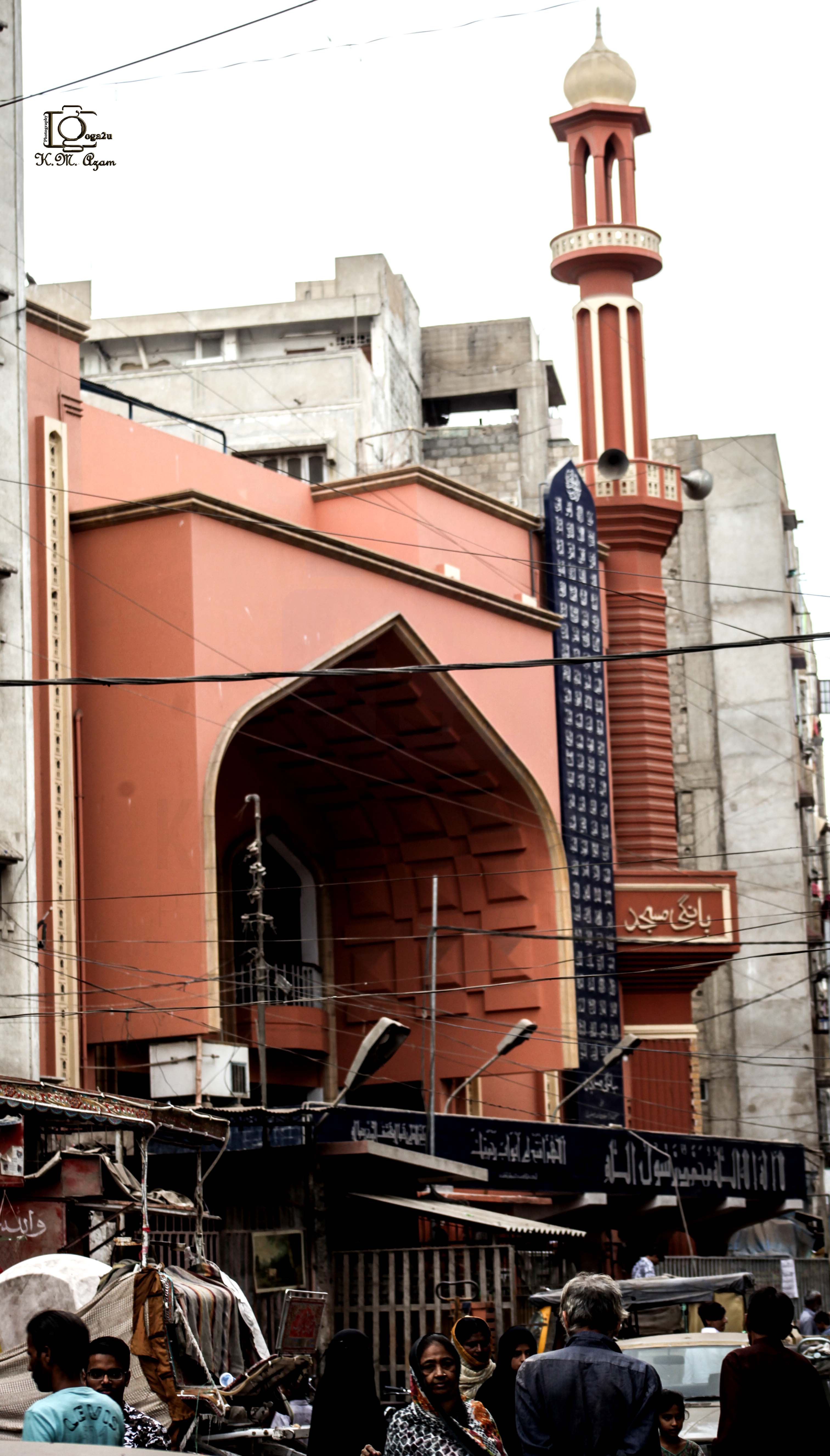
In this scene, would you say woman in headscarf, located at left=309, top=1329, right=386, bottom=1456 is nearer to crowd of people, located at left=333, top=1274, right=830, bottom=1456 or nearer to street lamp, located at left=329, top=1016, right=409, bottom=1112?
crowd of people, located at left=333, top=1274, right=830, bottom=1456

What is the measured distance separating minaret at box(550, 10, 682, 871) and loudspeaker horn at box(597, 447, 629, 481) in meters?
0.02

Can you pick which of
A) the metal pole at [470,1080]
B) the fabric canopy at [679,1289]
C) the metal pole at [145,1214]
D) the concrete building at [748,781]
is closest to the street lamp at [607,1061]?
the metal pole at [470,1080]

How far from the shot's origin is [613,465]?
24.8m

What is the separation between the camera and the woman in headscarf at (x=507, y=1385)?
22.8 feet

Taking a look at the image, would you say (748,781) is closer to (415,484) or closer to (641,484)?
(641,484)

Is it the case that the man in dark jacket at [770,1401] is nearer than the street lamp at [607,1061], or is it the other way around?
the man in dark jacket at [770,1401]

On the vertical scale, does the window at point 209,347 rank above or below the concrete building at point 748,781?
above

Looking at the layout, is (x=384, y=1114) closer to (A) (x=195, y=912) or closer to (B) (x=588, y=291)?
(A) (x=195, y=912)

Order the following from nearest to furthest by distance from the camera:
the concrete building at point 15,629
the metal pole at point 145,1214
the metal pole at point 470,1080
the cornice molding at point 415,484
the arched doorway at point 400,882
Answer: the metal pole at point 145,1214 → the concrete building at point 15,629 → the metal pole at point 470,1080 → the arched doorway at point 400,882 → the cornice molding at point 415,484

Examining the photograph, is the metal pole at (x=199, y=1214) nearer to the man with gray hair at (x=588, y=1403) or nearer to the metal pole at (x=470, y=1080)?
the man with gray hair at (x=588, y=1403)

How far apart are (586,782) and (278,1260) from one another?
32.6 feet

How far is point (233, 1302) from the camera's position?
360 inches

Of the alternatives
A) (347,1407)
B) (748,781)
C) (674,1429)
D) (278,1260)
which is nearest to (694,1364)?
(674,1429)

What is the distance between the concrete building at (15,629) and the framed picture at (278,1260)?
93.8 inches
